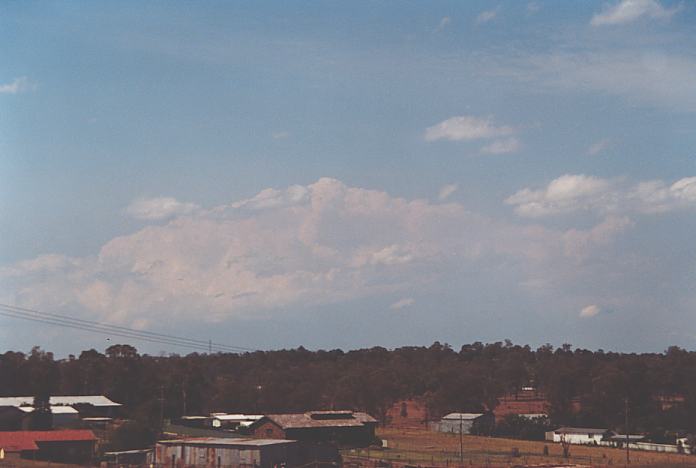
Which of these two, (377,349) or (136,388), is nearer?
(136,388)

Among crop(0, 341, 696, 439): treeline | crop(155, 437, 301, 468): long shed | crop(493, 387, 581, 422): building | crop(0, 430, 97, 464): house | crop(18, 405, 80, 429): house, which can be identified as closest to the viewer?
crop(155, 437, 301, 468): long shed

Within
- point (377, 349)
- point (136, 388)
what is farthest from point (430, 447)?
point (377, 349)

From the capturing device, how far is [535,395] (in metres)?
154

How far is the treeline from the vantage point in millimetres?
111000

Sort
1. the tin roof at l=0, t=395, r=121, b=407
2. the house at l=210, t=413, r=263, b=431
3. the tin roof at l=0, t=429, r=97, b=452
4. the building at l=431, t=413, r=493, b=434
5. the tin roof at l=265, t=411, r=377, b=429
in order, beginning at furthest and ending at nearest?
the building at l=431, t=413, r=493, b=434 → the tin roof at l=0, t=395, r=121, b=407 → the house at l=210, t=413, r=263, b=431 → the tin roof at l=265, t=411, r=377, b=429 → the tin roof at l=0, t=429, r=97, b=452

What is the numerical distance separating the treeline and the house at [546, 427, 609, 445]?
→ 18.4 feet

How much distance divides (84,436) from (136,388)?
38.8 meters

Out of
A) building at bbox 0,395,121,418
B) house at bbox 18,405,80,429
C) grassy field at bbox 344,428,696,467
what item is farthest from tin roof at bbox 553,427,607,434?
house at bbox 18,405,80,429

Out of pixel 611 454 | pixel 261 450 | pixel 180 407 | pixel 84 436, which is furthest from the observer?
pixel 180 407

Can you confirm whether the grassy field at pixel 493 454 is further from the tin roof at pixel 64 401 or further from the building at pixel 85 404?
the tin roof at pixel 64 401

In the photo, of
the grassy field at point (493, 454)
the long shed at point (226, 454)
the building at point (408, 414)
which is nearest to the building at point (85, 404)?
the grassy field at point (493, 454)

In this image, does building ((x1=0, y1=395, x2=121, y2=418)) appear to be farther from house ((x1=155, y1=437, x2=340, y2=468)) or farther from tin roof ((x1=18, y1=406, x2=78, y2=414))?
house ((x1=155, y1=437, x2=340, y2=468))

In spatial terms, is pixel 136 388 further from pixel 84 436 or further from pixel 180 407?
pixel 84 436

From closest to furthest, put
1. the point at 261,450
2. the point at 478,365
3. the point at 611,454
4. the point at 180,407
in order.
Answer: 1. the point at 261,450
2. the point at 611,454
3. the point at 180,407
4. the point at 478,365
